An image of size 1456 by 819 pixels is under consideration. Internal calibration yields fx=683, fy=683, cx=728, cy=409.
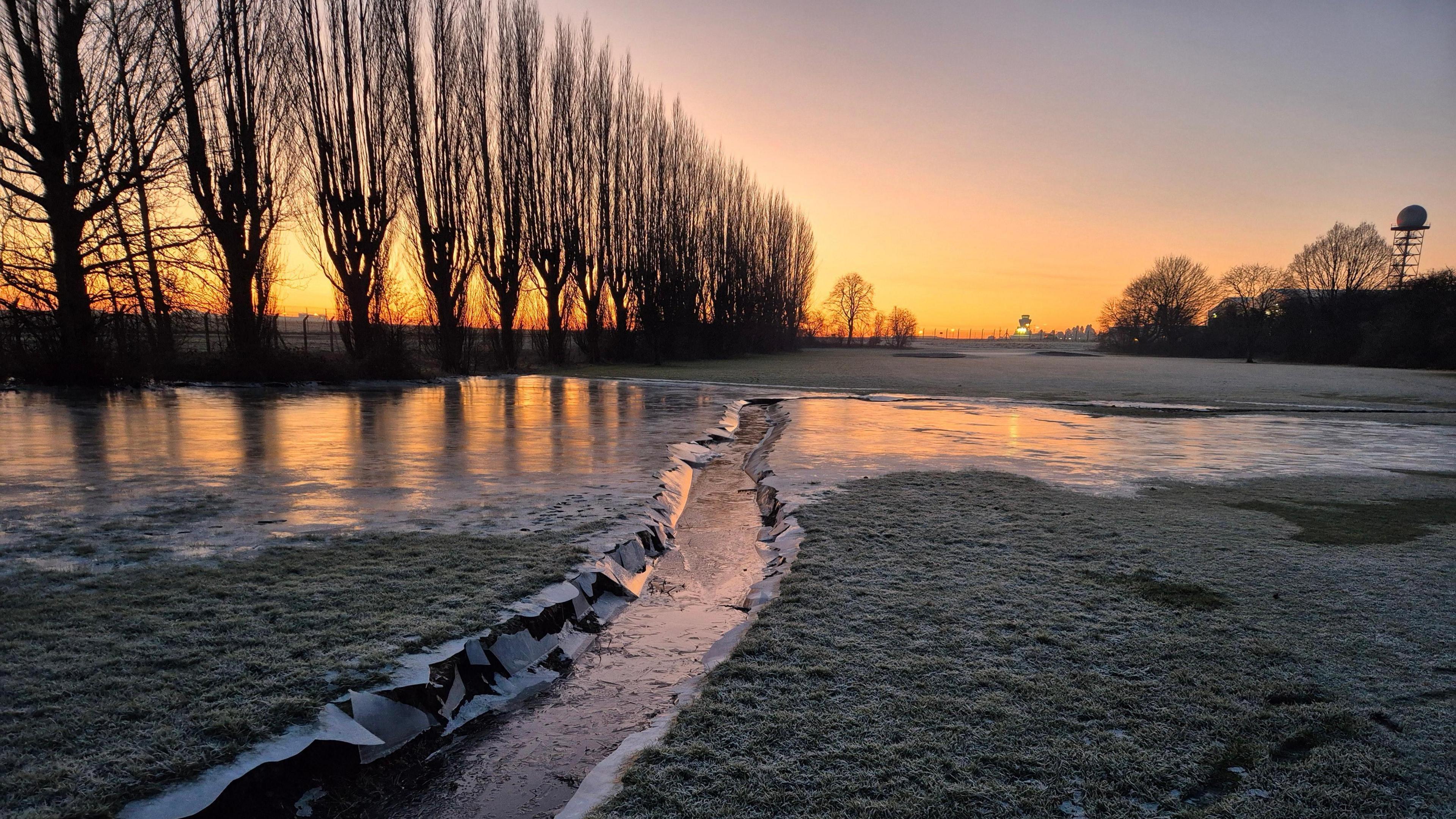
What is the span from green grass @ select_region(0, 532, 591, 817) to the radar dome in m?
86.0

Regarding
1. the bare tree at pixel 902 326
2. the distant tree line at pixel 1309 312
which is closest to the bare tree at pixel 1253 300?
the distant tree line at pixel 1309 312

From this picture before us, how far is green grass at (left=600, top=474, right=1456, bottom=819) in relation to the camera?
2152 millimetres

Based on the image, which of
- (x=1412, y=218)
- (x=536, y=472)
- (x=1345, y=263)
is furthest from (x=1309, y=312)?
(x=536, y=472)

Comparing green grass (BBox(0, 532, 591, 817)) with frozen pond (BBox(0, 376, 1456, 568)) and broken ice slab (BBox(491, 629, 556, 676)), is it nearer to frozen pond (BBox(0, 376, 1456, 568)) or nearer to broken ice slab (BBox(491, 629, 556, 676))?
broken ice slab (BBox(491, 629, 556, 676))

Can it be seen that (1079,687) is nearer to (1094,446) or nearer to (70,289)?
(1094,446)

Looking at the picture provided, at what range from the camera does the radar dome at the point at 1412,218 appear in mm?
60969

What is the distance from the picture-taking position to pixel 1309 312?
5344 centimetres

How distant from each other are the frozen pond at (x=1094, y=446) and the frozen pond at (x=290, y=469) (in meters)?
2.11

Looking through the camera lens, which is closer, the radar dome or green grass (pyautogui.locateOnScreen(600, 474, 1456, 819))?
green grass (pyautogui.locateOnScreen(600, 474, 1456, 819))

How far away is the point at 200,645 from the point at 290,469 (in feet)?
15.1

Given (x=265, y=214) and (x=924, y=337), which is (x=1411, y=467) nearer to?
(x=265, y=214)

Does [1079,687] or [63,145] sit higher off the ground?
[63,145]

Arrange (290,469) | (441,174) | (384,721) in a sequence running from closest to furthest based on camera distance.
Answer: (384,721)
(290,469)
(441,174)

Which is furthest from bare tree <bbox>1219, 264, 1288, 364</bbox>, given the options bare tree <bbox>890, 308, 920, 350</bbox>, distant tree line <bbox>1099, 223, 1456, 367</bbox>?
bare tree <bbox>890, 308, 920, 350</bbox>
